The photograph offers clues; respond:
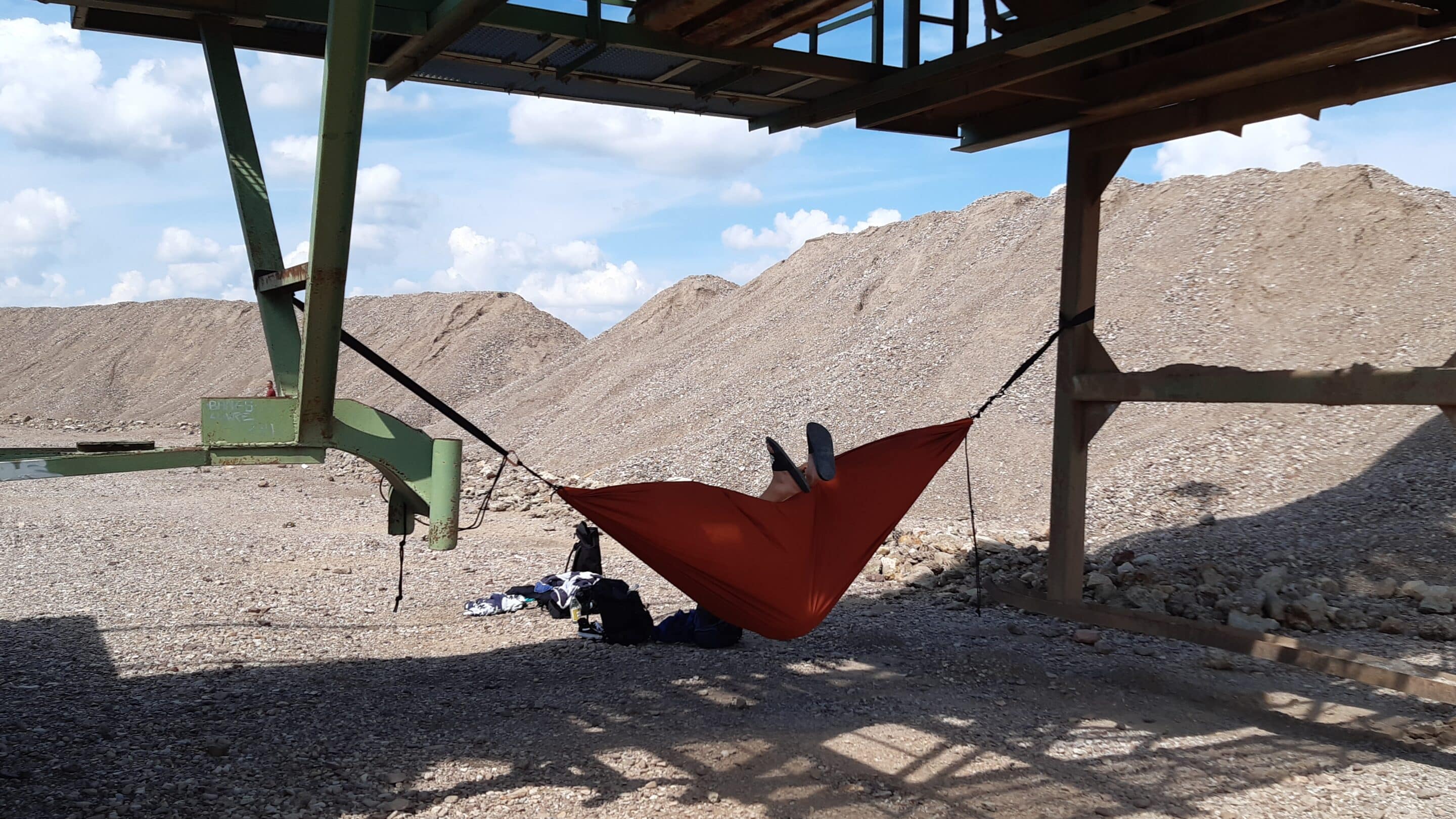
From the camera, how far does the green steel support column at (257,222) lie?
350 cm

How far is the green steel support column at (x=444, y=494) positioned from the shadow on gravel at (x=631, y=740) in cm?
93

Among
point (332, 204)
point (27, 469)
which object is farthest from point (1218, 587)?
point (27, 469)

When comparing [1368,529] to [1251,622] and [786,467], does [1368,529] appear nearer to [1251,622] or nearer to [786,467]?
[1251,622]

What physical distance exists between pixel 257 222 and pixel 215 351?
35.6 m

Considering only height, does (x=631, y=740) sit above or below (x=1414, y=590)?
below

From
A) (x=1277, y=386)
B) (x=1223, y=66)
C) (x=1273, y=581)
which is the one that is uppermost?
(x=1223, y=66)

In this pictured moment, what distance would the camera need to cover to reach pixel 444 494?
11.3 feet

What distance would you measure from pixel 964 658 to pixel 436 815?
296 centimetres

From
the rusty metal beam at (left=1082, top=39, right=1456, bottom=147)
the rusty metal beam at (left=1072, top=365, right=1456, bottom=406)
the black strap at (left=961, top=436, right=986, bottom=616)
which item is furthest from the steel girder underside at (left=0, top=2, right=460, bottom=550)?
the rusty metal beam at (left=1082, top=39, right=1456, bottom=147)

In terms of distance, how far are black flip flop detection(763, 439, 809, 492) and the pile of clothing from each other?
1045 mm

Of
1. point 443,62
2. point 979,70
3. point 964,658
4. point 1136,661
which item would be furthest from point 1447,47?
point 443,62

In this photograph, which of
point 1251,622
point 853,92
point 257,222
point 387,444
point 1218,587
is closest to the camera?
point 387,444

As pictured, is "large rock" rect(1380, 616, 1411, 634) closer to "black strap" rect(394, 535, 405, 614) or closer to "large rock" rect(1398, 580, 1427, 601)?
"large rock" rect(1398, 580, 1427, 601)

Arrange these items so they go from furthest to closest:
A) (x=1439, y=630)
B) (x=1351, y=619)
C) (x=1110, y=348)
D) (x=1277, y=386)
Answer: (x=1110, y=348)
(x=1351, y=619)
(x=1439, y=630)
(x=1277, y=386)
